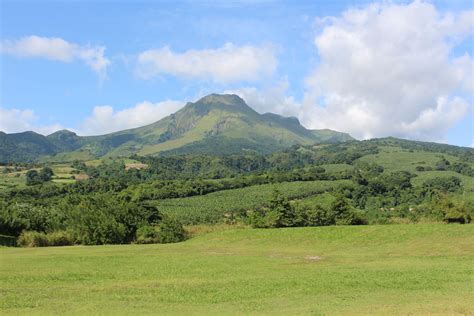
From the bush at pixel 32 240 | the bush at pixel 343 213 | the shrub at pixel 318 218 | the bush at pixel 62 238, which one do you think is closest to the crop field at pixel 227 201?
the shrub at pixel 318 218

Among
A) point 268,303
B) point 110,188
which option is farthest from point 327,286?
point 110,188

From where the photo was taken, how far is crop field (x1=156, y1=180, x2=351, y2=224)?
416ft

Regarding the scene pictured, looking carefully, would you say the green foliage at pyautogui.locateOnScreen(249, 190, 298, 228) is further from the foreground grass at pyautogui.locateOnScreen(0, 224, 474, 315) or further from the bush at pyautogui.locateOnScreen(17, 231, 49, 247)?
the bush at pyautogui.locateOnScreen(17, 231, 49, 247)

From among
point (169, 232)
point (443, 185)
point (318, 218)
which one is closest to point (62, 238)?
point (169, 232)

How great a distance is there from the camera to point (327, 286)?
3106cm

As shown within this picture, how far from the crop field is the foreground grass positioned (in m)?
59.2

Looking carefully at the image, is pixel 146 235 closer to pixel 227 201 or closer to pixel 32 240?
pixel 32 240

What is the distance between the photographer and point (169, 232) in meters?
74.6

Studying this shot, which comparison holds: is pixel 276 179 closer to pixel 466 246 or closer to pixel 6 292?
pixel 466 246

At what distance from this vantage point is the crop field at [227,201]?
127 meters

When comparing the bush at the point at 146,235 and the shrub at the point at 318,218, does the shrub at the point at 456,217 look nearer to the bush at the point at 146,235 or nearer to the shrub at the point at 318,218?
the shrub at the point at 318,218

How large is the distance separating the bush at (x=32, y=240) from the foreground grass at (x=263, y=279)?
56.5 ft

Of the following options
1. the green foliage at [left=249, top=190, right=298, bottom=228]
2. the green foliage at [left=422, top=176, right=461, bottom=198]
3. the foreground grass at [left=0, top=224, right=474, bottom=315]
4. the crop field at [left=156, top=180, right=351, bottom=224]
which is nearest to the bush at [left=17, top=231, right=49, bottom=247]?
the foreground grass at [left=0, top=224, right=474, bottom=315]

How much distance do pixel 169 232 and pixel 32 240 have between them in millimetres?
19184
